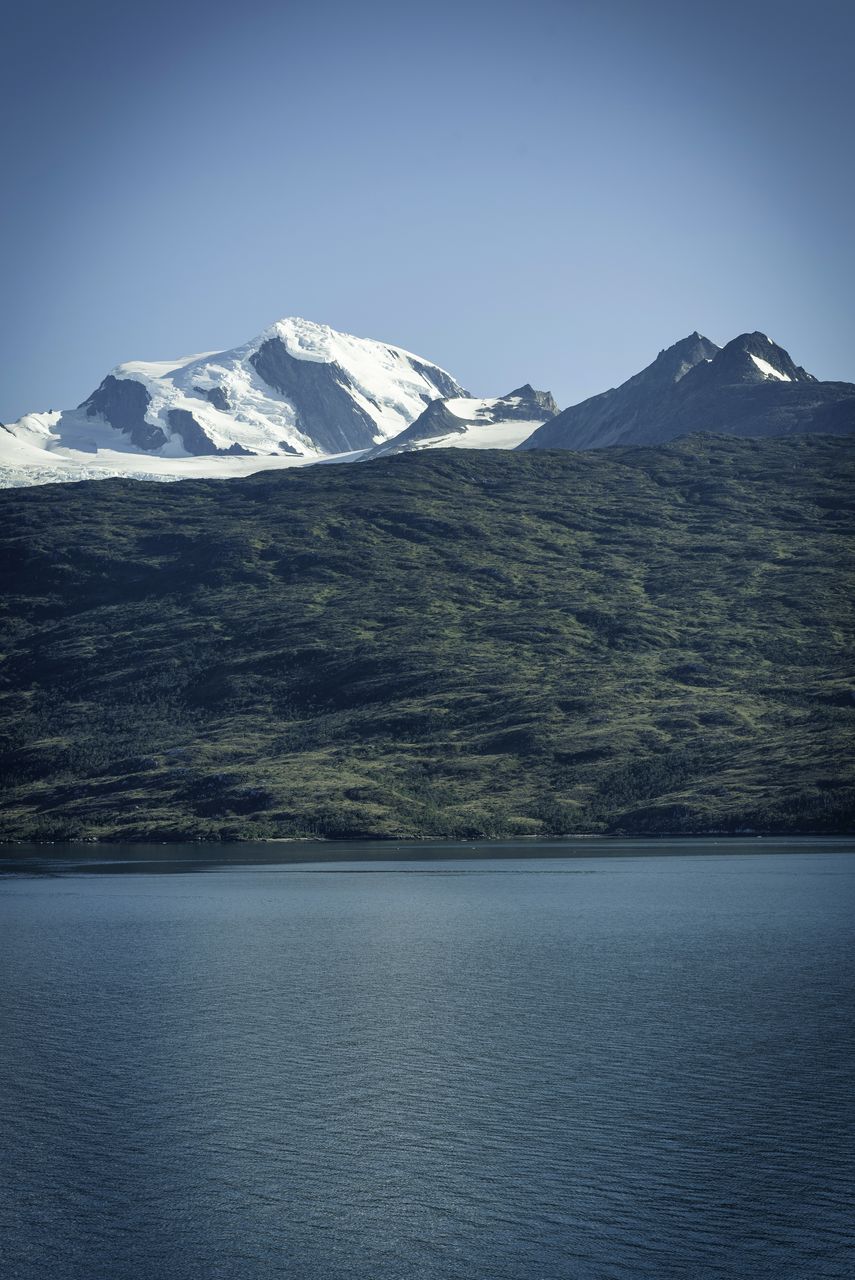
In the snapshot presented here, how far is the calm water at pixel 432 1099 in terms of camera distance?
33312 mm

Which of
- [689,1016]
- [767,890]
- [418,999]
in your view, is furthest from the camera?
[767,890]

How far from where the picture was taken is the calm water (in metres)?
33.3

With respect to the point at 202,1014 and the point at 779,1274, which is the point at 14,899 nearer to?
the point at 202,1014

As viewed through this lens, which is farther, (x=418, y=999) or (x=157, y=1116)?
(x=418, y=999)

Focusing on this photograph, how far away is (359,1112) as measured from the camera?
4581 cm

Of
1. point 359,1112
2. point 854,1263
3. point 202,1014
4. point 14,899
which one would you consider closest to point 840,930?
point 202,1014

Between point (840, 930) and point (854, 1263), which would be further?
point (840, 930)

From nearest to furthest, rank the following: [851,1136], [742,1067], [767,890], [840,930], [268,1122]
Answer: [851,1136] < [268,1122] < [742,1067] < [840,930] < [767,890]

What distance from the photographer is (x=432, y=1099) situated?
47688 millimetres

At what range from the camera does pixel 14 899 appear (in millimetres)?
124250

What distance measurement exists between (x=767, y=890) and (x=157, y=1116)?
83596 mm

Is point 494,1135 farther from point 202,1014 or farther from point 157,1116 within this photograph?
point 202,1014

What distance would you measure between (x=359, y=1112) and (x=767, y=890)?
80.1 m

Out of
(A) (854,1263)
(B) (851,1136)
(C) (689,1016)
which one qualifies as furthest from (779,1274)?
(C) (689,1016)
